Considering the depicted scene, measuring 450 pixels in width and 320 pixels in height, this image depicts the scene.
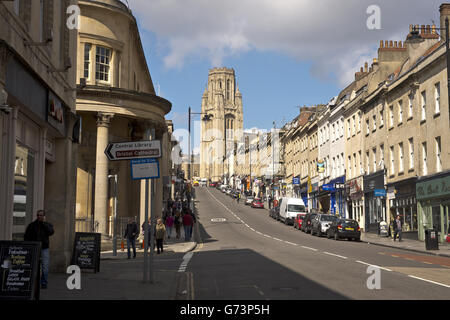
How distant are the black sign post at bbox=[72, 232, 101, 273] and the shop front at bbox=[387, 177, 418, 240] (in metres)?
26.8

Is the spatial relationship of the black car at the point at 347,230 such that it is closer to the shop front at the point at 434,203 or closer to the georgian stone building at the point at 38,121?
the shop front at the point at 434,203

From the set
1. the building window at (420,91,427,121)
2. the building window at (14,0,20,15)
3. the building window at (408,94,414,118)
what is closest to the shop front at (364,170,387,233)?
the building window at (408,94,414,118)

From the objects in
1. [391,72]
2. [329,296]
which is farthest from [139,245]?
[391,72]

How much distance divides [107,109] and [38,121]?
1519 centimetres

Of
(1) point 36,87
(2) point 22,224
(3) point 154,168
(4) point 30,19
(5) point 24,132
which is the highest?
(4) point 30,19

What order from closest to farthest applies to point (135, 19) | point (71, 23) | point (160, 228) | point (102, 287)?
point (102, 287) < point (71, 23) < point (160, 228) < point (135, 19)

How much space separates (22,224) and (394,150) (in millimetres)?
33312

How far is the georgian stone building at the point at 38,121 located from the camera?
467 inches

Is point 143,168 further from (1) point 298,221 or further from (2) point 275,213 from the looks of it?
(2) point 275,213

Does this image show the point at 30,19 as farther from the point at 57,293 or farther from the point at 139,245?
the point at 139,245

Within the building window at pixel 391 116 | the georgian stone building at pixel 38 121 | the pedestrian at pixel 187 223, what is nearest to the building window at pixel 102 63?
the pedestrian at pixel 187 223

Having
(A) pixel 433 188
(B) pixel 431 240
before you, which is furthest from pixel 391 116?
(B) pixel 431 240

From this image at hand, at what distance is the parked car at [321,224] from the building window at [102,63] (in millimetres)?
18549

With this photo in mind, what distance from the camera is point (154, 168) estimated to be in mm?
13586
